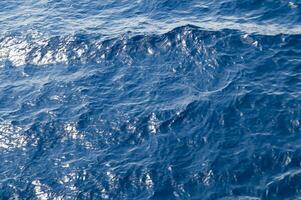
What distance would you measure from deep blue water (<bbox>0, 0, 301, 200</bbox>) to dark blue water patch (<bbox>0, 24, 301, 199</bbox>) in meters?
0.13

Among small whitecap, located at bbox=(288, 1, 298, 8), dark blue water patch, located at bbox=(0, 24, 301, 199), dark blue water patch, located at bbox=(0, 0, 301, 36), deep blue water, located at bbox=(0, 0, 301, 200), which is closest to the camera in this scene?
dark blue water patch, located at bbox=(0, 24, 301, 199)

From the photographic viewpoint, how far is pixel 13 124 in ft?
164

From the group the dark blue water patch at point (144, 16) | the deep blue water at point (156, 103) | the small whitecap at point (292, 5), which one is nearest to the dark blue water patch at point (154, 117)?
the deep blue water at point (156, 103)

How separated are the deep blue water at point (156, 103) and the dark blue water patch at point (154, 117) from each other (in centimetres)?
13

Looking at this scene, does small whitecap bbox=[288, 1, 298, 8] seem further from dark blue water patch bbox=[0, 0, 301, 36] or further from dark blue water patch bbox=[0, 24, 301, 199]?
dark blue water patch bbox=[0, 24, 301, 199]

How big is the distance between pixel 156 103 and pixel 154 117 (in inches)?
98.3

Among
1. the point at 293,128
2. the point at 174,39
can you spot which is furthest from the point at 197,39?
the point at 293,128

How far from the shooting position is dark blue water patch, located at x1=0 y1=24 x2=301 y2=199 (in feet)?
133

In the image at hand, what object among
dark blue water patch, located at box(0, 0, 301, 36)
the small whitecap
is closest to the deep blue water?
the small whitecap

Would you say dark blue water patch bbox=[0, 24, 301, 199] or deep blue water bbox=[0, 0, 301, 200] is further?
deep blue water bbox=[0, 0, 301, 200]

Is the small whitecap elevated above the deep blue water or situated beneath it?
elevated above

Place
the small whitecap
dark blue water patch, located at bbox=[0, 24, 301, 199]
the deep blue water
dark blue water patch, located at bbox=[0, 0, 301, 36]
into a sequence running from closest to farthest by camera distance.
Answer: dark blue water patch, located at bbox=[0, 24, 301, 199] → the deep blue water → dark blue water patch, located at bbox=[0, 0, 301, 36] → the small whitecap

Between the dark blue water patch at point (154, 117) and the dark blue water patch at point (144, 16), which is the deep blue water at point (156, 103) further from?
the dark blue water patch at point (144, 16)

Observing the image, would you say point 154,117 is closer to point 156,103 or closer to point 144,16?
point 156,103
